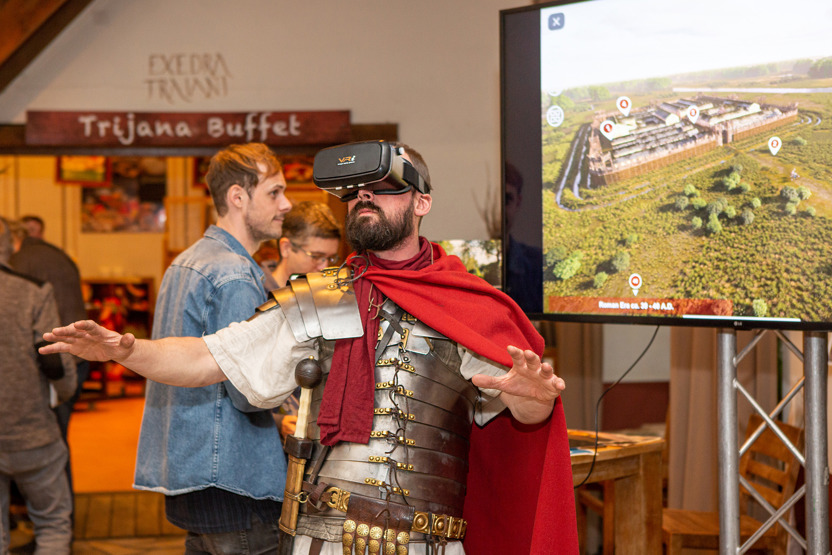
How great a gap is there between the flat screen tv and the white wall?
2.02m

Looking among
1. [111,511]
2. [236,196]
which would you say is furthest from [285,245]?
[111,511]

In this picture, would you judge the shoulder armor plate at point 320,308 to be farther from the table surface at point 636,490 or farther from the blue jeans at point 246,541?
the table surface at point 636,490

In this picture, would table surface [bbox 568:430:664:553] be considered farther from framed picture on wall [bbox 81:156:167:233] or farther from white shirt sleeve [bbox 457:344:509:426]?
framed picture on wall [bbox 81:156:167:233]

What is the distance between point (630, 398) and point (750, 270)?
3.76 meters

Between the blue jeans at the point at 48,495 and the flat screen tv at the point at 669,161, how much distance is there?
2.59 meters

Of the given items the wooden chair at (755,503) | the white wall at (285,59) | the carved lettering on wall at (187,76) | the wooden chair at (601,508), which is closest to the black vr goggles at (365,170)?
the wooden chair at (601,508)

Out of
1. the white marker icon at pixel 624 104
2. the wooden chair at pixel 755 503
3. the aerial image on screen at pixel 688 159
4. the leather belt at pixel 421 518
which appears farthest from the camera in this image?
the wooden chair at pixel 755 503

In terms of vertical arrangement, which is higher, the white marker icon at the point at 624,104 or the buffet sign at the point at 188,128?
the buffet sign at the point at 188,128

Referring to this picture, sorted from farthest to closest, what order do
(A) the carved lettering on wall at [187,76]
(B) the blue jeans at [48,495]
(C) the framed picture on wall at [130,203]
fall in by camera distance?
(C) the framed picture on wall at [130,203] < (A) the carved lettering on wall at [187,76] < (B) the blue jeans at [48,495]

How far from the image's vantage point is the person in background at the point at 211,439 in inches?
84.2

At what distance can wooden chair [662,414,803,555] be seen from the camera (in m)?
2.88

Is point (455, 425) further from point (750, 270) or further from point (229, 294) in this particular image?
point (750, 270)

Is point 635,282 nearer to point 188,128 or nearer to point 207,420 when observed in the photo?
point 207,420

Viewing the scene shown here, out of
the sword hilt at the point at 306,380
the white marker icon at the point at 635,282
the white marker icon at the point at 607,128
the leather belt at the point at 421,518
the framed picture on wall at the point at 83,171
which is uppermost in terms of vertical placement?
the framed picture on wall at the point at 83,171
